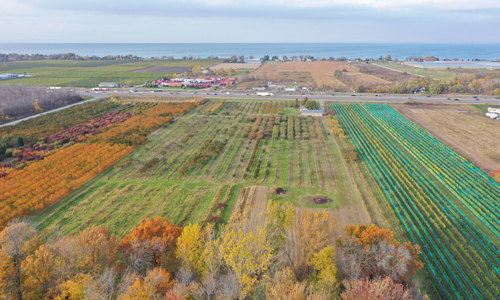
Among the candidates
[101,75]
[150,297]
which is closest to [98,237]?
[150,297]

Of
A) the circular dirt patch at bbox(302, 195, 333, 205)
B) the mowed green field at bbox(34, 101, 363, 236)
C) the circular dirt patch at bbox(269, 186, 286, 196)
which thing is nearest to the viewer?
the mowed green field at bbox(34, 101, 363, 236)

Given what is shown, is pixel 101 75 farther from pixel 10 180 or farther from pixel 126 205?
pixel 126 205

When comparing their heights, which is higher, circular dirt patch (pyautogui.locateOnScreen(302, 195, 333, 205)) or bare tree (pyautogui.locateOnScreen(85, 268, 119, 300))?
bare tree (pyautogui.locateOnScreen(85, 268, 119, 300))

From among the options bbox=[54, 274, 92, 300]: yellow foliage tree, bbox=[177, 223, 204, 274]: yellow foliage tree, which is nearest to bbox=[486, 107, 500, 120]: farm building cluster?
bbox=[177, 223, 204, 274]: yellow foliage tree

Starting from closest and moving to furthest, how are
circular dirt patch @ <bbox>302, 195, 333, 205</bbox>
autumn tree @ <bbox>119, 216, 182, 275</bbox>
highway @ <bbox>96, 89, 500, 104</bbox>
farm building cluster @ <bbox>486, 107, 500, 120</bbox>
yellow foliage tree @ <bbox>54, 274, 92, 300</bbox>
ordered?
1. yellow foliage tree @ <bbox>54, 274, 92, 300</bbox>
2. autumn tree @ <bbox>119, 216, 182, 275</bbox>
3. circular dirt patch @ <bbox>302, 195, 333, 205</bbox>
4. farm building cluster @ <bbox>486, 107, 500, 120</bbox>
5. highway @ <bbox>96, 89, 500, 104</bbox>

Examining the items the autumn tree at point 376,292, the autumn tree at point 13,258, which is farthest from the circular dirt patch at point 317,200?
the autumn tree at point 13,258

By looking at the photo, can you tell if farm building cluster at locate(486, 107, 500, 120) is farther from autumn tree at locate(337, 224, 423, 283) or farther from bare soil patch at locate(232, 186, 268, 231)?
bare soil patch at locate(232, 186, 268, 231)

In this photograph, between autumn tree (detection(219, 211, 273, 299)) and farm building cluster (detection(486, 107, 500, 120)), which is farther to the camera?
farm building cluster (detection(486, 107, 500, 120))

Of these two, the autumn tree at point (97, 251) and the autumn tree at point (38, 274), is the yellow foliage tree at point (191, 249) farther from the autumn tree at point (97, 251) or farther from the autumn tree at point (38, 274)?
the autumn tree at point (38, 274)
